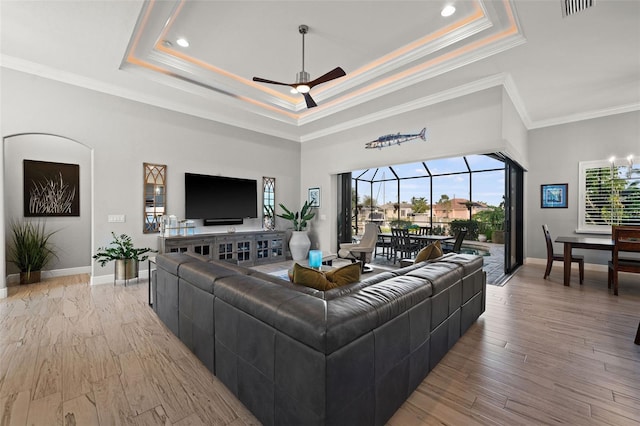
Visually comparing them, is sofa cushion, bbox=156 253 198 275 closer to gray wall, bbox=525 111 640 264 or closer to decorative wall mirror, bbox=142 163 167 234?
decorative wall mirror, bbox=142 163 167 234

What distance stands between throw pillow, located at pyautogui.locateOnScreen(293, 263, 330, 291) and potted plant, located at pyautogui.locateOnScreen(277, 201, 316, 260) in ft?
16.1

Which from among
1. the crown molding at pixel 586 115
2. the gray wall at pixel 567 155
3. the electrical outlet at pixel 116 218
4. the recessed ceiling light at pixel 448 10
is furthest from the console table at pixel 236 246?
the crown molding at pixel 586 115

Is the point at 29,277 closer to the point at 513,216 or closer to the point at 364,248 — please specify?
the point at 364,248

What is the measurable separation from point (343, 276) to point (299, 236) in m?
4.94

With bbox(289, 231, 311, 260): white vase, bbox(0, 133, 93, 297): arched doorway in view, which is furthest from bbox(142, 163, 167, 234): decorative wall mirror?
bbox(289, 231, 311, 260): white vase

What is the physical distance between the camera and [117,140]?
479 centimetres

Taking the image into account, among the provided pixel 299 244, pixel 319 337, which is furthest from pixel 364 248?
pixel 319 337

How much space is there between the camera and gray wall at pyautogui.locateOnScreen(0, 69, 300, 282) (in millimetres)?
4082

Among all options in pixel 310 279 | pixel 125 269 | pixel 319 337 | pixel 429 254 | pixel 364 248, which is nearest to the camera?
pixel 319 337

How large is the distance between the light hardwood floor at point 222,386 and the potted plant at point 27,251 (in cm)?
128

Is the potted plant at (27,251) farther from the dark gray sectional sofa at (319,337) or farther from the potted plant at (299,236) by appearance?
the potted plant at (299,236)

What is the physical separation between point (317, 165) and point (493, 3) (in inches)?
193

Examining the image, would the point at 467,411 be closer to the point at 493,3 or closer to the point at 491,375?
the point at 491,375

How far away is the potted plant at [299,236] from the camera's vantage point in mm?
6887
